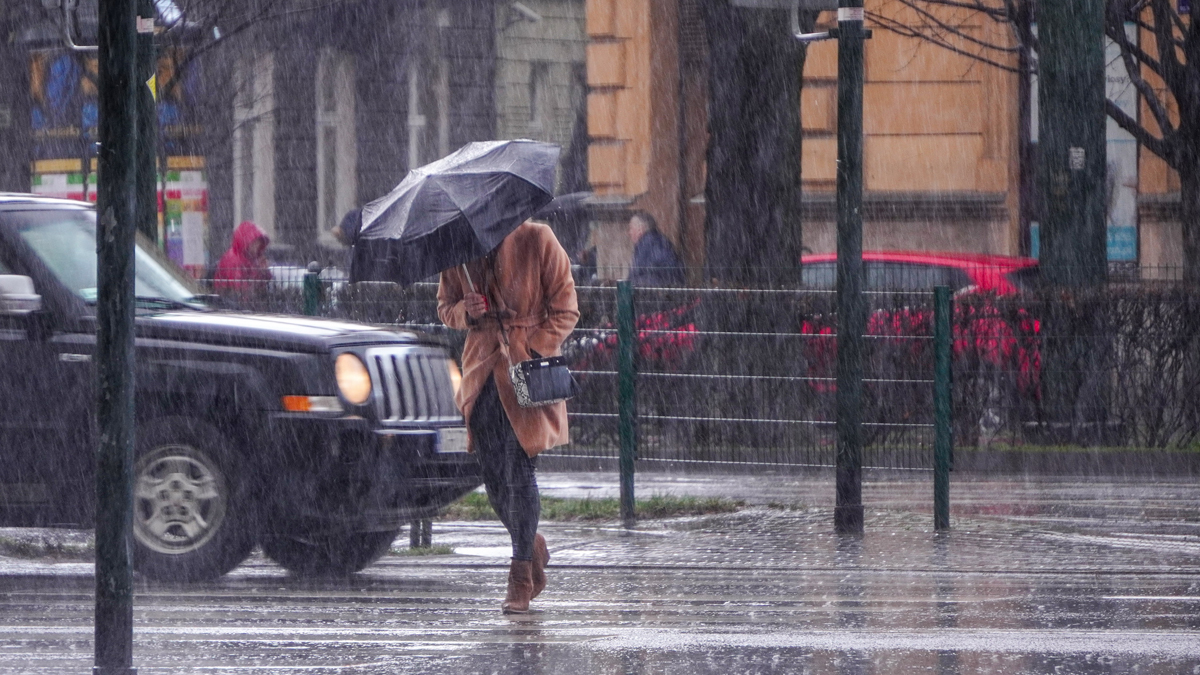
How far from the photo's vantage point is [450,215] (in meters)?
8.04

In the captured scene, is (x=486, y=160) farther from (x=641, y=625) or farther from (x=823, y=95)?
(x=823, y=95)

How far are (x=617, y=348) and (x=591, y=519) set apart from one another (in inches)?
39.0

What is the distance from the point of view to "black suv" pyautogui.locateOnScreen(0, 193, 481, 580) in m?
9.05

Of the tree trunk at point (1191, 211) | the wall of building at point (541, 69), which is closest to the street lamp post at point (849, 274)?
the tree trunk at point (1191, 211)

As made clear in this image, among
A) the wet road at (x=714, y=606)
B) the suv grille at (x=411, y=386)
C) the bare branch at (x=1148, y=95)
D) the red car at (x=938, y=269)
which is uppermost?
the bare branch at (x=1148, y=95)

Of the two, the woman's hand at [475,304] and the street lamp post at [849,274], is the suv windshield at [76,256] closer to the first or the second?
the woman's hand at [475,304]

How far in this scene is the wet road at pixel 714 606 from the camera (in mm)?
7043

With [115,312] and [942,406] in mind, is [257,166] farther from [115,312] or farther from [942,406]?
[115,312]

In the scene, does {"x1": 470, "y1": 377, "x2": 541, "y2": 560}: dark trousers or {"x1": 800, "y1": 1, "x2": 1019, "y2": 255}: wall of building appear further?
{"x1": 800, "y1": 1, "x2": 1019, "y2": 255}: wall of building

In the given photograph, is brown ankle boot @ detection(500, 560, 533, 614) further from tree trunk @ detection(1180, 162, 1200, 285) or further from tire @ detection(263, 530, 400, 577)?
tree trunk @ detection(1180, 162, 1200, 285)

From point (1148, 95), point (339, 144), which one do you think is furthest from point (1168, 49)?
point (339, 144)

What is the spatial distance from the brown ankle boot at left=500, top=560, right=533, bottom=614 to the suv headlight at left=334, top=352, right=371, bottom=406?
1.43 metres

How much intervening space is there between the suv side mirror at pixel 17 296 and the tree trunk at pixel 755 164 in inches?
349

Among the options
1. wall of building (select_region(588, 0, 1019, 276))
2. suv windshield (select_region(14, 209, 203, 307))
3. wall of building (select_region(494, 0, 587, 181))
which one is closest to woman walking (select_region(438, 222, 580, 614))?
suv windshield (select_region(14, 209, 203, 307))
